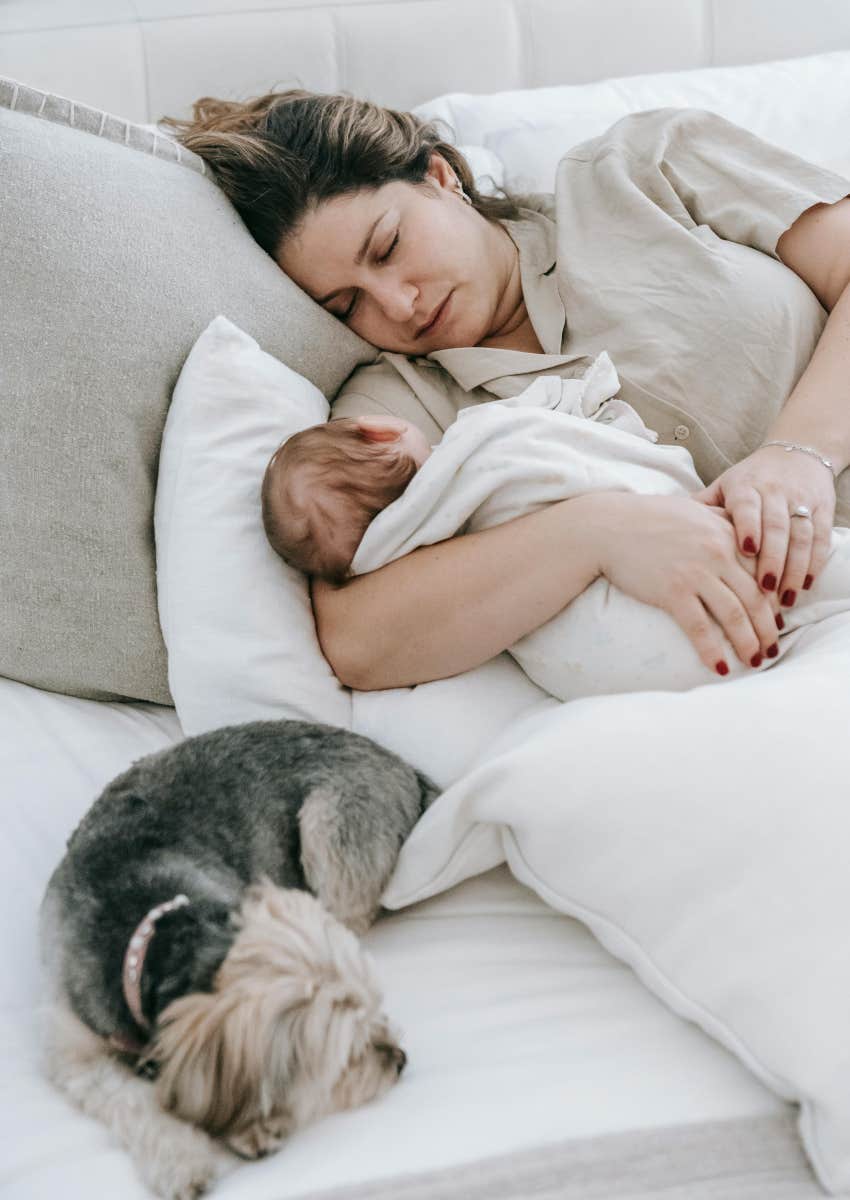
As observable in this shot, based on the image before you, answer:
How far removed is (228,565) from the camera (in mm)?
1286

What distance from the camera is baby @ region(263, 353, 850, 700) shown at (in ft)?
3.74

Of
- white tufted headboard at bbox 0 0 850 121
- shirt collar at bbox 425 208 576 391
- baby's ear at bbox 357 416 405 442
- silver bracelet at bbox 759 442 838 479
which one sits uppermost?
white tufted headboard at bbox 0 0 850 121

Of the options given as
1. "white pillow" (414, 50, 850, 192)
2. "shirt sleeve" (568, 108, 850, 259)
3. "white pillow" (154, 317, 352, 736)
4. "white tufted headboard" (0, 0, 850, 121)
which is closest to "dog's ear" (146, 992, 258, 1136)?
"white pillow" (154, 317, 352, 736)

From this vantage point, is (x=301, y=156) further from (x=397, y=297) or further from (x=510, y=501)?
(x=510, y=501)

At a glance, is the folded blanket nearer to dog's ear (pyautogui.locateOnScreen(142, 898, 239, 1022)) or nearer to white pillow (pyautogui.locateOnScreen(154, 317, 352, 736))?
white pillow (pyautogui.locateOnScreen(154, 317, 352, 736))

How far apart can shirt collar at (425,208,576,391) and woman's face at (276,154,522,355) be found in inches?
1.7

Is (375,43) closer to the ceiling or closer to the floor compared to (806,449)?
closer to the ceiling

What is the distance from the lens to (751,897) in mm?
847

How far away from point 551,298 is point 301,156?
454 millimetres

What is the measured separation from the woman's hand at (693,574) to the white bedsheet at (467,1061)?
1.16 feet

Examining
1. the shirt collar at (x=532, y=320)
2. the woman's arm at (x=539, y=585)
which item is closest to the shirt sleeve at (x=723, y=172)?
the shirt collar at (x=532, y=320)

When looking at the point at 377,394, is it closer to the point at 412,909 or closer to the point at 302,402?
the point at 302,402

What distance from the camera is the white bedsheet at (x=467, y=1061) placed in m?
0.79

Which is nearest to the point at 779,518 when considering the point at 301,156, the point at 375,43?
the point at 301,156
